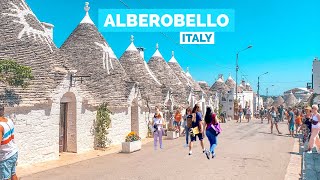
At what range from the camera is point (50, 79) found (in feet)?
43.2

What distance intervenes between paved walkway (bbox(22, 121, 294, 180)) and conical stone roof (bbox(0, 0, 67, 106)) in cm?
278

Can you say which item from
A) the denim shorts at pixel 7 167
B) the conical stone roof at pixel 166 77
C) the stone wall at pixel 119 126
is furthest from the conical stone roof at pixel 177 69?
the denim shorts at pixel 7 167

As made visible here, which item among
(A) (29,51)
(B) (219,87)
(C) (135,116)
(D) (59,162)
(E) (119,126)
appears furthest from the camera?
(B) (219,87)

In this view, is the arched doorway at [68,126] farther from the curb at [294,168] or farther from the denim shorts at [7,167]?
the curb at [294,168]

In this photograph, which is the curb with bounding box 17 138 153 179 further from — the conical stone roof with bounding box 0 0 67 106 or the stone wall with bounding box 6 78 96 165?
the conical stone roof with bounding box 0 0 67 106

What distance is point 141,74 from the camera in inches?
965

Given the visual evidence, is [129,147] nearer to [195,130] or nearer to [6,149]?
[195,130]

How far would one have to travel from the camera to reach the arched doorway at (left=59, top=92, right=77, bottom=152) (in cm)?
1456

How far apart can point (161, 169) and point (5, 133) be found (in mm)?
5702

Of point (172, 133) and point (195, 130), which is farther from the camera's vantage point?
point (172, 133)

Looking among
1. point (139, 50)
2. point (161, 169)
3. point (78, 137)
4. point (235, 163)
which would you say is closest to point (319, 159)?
point (235, 163)

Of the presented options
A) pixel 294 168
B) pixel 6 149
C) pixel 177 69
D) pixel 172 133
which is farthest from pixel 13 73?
pixel 177 69

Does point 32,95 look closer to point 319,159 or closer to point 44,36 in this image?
point 44,36

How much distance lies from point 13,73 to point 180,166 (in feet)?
20.6
